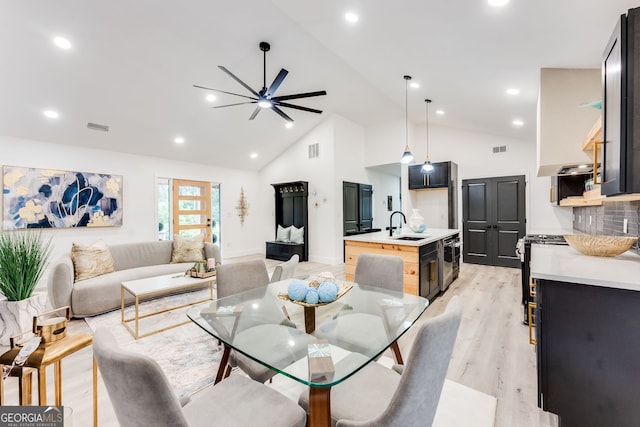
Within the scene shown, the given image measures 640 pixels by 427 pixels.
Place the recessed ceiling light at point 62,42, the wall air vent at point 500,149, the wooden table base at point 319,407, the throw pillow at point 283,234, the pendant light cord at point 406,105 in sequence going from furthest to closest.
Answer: the throw pillow at point 283,234
the wall air vent at point 500,149
the pendant light cord at point 406,105
the recessed ceiling light at point 62,42
the wooden table base at point 319,407

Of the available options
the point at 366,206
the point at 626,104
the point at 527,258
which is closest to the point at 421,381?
the point at 626,104

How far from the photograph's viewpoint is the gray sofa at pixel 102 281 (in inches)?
121

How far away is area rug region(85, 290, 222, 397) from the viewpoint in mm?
2121

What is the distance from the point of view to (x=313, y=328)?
1596mm

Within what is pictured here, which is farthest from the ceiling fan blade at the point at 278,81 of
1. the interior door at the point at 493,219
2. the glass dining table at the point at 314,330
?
the interior door at the point at 493,219

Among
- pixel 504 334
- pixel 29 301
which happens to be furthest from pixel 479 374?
pixel 29 301

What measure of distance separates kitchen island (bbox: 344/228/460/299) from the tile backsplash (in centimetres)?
167

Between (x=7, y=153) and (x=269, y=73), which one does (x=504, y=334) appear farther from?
(x=7, y=153)

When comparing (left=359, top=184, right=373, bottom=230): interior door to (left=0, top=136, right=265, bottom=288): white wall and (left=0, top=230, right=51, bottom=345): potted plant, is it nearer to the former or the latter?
(left=0, top=136, right=265, bottom=288): white wall

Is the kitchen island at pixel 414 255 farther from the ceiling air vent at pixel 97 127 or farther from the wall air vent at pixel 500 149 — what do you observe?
the ceiling air vent at pixel 97 127

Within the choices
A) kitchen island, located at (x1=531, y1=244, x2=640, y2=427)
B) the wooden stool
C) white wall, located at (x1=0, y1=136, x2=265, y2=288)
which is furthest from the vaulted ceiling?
the wooden stool

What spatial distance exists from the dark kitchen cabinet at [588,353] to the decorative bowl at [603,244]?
0.72 meters

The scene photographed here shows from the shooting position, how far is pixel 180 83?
437 cm

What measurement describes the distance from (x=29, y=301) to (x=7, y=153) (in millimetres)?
4727
